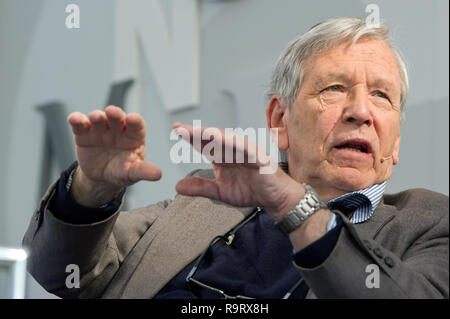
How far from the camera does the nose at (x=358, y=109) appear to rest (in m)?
1.62

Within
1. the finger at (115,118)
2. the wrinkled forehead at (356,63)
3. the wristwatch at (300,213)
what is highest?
the wrinkled forehead at (356,63)

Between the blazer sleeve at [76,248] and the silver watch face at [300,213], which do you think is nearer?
the silver watch face at [300,213]

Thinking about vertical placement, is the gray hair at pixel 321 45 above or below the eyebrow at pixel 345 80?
above

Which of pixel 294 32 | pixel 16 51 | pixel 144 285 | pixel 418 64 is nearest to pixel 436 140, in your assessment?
pixel 418 64

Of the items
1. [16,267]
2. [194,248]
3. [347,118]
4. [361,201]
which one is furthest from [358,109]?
[16,267]

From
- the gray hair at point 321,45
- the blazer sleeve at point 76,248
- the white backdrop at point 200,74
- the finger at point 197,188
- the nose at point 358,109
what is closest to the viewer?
the finger at point 197,188

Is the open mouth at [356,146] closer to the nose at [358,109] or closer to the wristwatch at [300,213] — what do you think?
the nose at [358,109]

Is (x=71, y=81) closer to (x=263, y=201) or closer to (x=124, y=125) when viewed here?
(x=124, y=125)

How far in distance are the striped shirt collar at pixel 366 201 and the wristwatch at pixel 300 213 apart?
1.35 ft

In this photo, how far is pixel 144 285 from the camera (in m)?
1.55

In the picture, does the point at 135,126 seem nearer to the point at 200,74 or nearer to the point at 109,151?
the point at 109,151

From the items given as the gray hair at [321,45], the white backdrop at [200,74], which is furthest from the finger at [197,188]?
the white backdrop at [200,74]

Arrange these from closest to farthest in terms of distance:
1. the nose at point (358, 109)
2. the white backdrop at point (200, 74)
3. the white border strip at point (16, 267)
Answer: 1. the nose at point (358, 109)
2. the white border strip at point (16, 267)
3. the white backdrop at point (200, 74)

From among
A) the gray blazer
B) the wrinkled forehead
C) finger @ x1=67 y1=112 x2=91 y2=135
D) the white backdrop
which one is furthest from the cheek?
finger @ x1=67 y1=112 x2=91 y2=135
